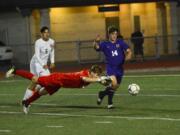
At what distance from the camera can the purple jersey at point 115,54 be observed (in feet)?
56.5

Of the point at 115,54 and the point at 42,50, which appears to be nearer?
the point at 115,54

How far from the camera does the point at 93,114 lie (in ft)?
53.0

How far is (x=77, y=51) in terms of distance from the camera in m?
36.2

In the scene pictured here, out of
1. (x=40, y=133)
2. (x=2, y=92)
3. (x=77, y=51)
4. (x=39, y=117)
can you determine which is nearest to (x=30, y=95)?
(x=39, y=117)

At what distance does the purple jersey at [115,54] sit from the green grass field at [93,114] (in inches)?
38.6

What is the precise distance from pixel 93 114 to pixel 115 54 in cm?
192

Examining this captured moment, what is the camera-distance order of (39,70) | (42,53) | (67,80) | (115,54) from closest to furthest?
(67,80), (115,54), (39,70), (42,53)

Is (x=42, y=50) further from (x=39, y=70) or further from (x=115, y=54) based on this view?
(x=115, y=54)

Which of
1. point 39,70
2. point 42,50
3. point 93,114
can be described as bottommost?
point 93,114

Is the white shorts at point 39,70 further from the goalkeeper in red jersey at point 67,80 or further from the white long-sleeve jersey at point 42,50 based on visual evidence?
the goalkeeper in red jersey at point 67,80

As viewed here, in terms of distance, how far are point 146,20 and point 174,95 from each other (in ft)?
87.6

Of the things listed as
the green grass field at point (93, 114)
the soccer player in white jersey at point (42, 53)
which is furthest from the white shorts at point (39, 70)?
the green grass field at point (93, 114)

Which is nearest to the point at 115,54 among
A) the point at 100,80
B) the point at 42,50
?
the point at 100,80

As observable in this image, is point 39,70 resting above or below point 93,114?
above
